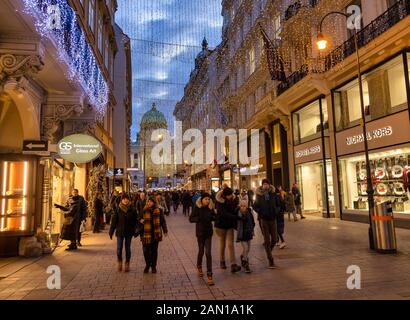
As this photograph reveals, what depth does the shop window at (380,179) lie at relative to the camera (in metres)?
14.5

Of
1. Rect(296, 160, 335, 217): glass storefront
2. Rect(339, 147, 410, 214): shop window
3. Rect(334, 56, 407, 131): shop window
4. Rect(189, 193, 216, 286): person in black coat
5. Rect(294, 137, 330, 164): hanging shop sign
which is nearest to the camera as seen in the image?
Rect(189, 193, 216, 286): person in black coat

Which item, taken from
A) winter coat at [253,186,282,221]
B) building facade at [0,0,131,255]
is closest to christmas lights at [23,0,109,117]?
building facade at [0,0,131,255]

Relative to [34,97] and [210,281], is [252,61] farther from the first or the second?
[210,281]

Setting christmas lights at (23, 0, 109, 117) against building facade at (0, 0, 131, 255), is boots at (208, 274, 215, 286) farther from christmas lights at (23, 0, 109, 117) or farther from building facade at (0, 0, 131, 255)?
christmas lights at (23, 0, 109, 117)

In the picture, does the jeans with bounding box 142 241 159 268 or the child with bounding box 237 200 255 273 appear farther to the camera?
→ the jeans with bounding box 142 241 159 268

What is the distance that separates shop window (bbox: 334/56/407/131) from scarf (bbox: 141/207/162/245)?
11.5 meters

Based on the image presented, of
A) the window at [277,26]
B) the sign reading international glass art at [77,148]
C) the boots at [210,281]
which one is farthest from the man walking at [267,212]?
the window at [277,26]

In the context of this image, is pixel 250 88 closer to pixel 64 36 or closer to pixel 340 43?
pixel 340 43

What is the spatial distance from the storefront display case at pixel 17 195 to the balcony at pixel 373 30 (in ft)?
46.6

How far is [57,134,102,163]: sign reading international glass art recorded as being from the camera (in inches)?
411

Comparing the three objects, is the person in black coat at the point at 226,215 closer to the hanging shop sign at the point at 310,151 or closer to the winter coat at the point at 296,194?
the winter coat at the point at 296,194
